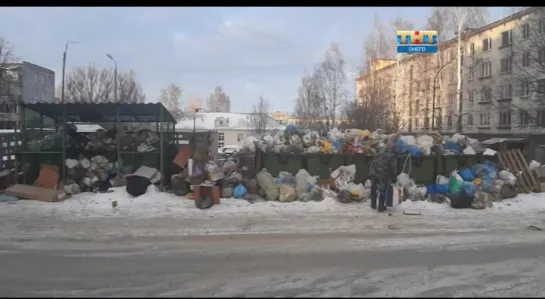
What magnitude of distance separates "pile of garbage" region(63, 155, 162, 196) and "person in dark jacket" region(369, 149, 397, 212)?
5.64 meters

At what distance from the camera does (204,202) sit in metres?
11.2

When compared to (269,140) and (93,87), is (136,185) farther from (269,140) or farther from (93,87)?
(93,87)

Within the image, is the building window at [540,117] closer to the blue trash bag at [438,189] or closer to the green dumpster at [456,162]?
the green dumpster at [456,162]

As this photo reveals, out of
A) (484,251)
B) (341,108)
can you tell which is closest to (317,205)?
(484,251)

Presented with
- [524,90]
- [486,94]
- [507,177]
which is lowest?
[507,177]

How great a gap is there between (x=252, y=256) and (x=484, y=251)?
3599mm

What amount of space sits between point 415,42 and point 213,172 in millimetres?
10362

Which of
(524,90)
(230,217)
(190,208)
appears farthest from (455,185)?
(524,90)

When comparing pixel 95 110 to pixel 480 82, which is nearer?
pixel 95 110

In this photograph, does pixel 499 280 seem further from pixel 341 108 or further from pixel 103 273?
pixel 341 108

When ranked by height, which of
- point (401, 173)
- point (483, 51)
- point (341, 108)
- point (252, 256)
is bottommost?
point (252, 256)

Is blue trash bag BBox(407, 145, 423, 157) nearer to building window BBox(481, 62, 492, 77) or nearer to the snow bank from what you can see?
the snow bank

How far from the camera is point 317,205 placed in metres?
11.6

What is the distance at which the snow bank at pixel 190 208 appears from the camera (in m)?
10.6
